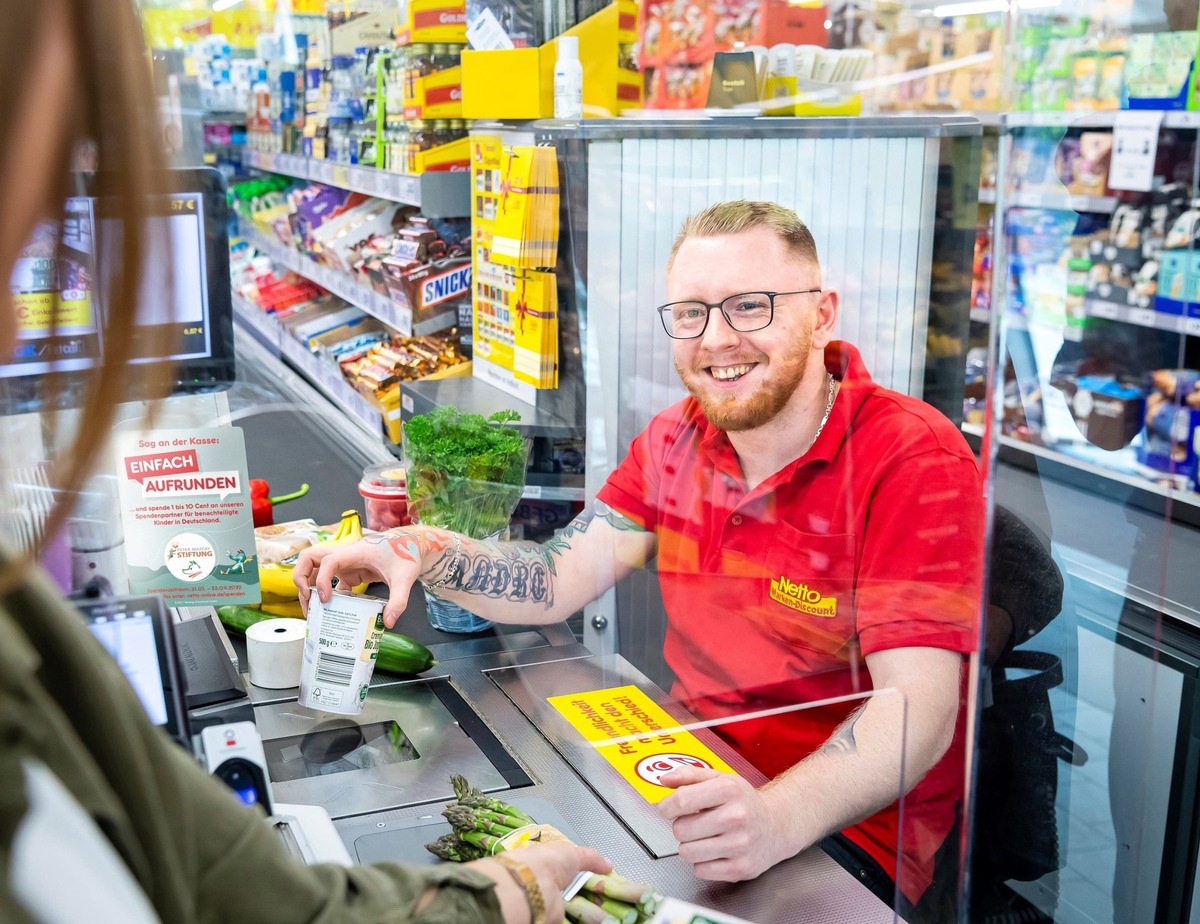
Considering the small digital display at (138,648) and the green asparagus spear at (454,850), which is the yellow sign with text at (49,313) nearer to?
the small digital display at (138,648)

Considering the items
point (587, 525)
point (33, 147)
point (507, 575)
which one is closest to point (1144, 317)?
point (587, 525)

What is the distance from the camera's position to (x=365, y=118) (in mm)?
3502

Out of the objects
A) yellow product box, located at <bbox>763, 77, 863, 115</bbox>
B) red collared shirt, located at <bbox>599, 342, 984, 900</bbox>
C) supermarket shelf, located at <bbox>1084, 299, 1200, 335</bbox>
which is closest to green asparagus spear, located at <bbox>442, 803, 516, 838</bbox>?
red collared shirt, located at <bbox>599, 342, 984, 900</bbox>

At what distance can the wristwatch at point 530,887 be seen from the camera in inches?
36.7

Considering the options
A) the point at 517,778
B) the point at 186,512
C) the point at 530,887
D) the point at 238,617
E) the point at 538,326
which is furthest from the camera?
the point at 538,326

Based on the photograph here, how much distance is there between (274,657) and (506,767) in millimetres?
411

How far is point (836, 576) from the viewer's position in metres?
1.67

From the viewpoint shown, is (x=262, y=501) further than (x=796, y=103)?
Yes

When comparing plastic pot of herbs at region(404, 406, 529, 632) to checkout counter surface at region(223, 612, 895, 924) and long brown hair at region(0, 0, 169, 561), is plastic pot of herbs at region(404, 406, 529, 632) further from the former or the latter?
long brown hair at region(0, 0, 169, 561)

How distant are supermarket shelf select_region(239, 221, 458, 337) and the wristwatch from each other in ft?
7.96

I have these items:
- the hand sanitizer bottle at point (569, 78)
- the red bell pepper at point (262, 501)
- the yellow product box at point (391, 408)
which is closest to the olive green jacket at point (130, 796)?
the red bell pepper at point (262, 501)

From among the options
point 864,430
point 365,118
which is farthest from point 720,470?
point 365,118

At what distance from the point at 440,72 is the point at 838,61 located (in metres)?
1.41

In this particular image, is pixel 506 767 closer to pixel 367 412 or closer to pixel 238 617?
pixel 238 617
